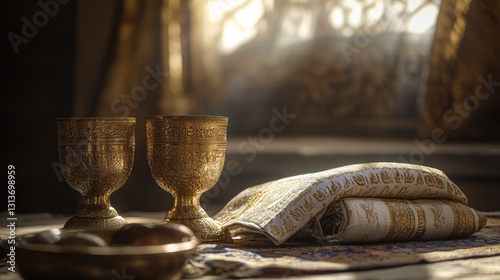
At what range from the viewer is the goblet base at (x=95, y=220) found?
5.12ft

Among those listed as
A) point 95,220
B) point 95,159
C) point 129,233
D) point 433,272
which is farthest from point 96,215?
point 433,272

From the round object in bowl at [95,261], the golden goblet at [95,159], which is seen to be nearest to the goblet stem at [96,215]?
the golden goblet at [95,159]

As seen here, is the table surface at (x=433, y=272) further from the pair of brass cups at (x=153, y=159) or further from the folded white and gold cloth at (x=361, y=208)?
the pair of brass cups at (x=153, y=159)

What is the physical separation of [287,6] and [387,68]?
0.60 meters

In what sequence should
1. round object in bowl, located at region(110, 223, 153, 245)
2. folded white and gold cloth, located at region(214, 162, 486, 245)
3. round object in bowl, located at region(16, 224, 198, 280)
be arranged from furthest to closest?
folded white and gold cloth, located at region(214, 162, 486, 245)
round object in bowl, located at region(110, 223, 153, 245)
round object in bowl, located at region(16, 224, 198, 280)

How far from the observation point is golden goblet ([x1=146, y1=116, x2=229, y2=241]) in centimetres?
155

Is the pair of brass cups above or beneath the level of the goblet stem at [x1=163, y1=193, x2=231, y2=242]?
above

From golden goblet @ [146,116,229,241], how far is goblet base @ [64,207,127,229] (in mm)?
124

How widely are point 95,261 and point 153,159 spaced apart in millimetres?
626

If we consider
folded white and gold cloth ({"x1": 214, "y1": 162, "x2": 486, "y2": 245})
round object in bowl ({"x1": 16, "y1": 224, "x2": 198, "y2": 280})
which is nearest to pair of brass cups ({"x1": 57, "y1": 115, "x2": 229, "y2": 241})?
folded white and gold cloth ({"x1": 214, "y1": 162, "x2": 486, "y2": 245})

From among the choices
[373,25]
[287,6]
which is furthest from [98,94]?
[373,25]

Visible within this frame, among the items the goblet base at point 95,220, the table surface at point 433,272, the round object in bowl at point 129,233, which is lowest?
the table surface at point 433,272

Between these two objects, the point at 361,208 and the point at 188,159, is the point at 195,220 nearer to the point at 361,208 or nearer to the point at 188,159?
the point at 188,159

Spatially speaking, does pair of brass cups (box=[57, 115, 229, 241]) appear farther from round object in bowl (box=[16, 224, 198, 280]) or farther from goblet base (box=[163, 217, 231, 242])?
round object in bowl (box=[16, 224, 198, 280])
